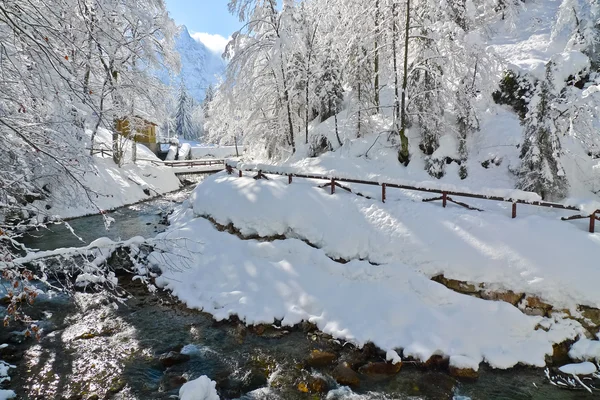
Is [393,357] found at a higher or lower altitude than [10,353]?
lower

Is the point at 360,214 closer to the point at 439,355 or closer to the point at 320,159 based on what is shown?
the point at 439,355

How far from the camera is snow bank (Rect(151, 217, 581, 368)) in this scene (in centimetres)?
737

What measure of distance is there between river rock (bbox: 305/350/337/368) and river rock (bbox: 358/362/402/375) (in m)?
0.65

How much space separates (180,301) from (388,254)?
613cm

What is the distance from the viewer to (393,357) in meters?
7.11

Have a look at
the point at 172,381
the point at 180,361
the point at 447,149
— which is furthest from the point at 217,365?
the point at 447,149

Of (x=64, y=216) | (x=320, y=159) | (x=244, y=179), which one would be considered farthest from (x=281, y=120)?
(x=64, y=216)

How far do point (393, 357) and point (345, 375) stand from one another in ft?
3.72

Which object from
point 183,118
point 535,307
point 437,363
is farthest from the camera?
point 183,118

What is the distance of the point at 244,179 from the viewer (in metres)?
15.2

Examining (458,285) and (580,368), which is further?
(458,285)

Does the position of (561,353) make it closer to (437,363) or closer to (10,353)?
(437,363)

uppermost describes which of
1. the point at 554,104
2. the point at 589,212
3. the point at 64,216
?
the point at 554,104

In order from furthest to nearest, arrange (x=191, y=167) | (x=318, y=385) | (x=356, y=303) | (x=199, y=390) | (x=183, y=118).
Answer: (x=183, y=118)
(x=191, y=167)
(x=356, y=303)
(x=318, y=385)
(x=199, y=390)
